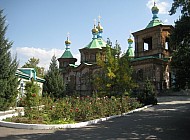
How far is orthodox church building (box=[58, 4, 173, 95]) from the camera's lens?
31.4 metres

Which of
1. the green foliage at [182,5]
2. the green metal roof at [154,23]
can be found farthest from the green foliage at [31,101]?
the green metal roof at [154,23]

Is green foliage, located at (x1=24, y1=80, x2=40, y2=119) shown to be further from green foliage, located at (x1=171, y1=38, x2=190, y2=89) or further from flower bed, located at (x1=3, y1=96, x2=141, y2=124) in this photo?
green foliage, located at (x1=171, y1=38, x2=190, y2=89)

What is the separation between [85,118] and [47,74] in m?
16.5

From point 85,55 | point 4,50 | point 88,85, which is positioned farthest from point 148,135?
point 85,55

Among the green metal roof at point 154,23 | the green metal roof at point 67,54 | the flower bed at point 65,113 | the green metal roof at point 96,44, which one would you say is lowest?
the flower bed at point 65,113

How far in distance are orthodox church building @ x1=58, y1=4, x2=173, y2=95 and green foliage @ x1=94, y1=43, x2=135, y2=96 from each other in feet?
8.40

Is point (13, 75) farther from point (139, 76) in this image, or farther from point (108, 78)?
point (139, 76)

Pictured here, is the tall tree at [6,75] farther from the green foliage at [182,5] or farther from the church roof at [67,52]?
the church roof at [67,52]

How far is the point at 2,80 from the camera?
724 inches

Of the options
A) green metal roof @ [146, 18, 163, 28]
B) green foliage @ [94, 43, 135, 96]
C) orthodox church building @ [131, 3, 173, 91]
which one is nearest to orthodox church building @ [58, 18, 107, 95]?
orthodox church building @ [131, 3, 173, 91]

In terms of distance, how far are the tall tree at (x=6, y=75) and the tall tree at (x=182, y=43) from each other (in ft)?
44.6

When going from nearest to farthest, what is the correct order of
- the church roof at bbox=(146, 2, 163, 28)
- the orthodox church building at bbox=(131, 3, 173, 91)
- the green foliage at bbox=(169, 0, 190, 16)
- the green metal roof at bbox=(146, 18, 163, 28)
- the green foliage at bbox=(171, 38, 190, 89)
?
the green foliage at bbox=(169, 0, 190, 16) → the green foliage at bbox=(171, 38, 190, 89) → the orthodox church building at bbox=(131, 3, 173, 91) → the green metal roof at bbox=(146, 18, 163, 28) → the church roof at bbox=(146, 2, 163, 28)

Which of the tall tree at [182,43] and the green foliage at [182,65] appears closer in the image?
the tall tree at [182,43]

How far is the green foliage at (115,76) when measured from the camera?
1945 cm
